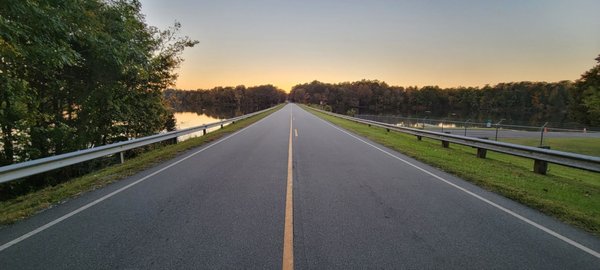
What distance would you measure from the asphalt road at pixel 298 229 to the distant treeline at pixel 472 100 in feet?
213

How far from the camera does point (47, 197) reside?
5.49 metres

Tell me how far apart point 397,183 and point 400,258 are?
11.7ft

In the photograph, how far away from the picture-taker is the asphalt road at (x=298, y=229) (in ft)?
10.4

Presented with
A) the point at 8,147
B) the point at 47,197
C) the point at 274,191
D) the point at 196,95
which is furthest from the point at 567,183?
the point at 196,95

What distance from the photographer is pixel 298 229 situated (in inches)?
154

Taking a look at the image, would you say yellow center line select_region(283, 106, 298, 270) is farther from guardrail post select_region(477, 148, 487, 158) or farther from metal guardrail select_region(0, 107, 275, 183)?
guardrail post select_region(477, 148, 487, 158)

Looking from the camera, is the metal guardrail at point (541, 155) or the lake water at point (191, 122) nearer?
the metal guardrail at point (541, 155)

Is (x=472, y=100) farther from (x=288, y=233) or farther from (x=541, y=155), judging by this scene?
(x=288, y=233)

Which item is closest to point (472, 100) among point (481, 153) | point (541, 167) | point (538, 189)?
point (481, 153)

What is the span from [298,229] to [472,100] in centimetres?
A: 14442

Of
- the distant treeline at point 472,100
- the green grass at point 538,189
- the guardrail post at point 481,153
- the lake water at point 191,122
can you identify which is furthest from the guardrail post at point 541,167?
the distant treeline at point 472,100

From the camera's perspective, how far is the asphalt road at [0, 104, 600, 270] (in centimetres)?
316

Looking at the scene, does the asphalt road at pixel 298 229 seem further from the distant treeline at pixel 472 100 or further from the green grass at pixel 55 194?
the distant treeline at pixel 472 100

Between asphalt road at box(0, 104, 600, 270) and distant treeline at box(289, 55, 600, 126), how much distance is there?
6490 centimetres
